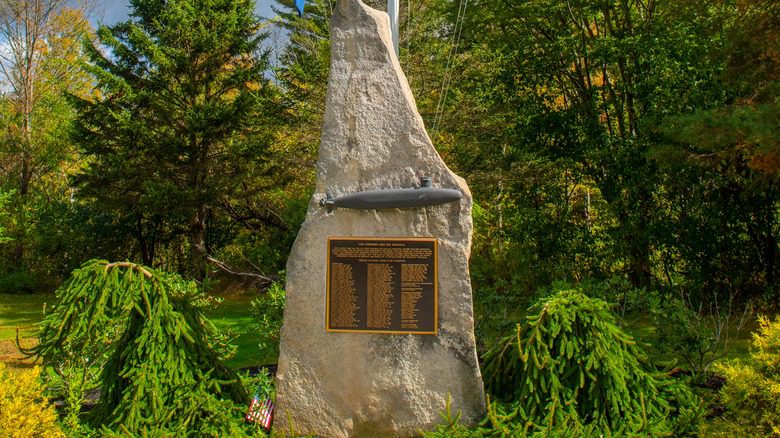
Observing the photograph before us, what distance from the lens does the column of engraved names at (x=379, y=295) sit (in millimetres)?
4637

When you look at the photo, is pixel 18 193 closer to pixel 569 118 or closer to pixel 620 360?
pixel 569 118

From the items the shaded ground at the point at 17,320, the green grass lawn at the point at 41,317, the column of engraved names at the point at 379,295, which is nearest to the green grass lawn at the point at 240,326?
the green grass lawn at the point at 41,317

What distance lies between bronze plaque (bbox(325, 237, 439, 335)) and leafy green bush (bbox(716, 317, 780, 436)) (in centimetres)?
199

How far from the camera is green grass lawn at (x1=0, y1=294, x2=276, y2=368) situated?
29.4ft

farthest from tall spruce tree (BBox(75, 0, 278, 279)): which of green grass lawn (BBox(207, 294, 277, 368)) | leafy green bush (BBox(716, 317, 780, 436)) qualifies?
leafy green bush (BBox(716, 317, 780, 436))

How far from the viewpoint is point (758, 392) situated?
13.3 ft

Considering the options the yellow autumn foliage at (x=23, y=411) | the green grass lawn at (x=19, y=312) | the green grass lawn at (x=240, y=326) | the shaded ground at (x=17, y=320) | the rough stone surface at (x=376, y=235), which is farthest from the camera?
the green grass lawn at (x=19, y=312)

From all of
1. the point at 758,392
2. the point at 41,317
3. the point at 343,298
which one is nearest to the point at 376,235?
the point at 343,298

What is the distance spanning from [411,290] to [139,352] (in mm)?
1954

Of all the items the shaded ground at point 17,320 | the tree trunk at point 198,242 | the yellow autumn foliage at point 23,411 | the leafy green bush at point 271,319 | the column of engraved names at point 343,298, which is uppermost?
the tree trunk at point 198,242

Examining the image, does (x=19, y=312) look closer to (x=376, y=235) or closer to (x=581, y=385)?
(x=376, y=235)

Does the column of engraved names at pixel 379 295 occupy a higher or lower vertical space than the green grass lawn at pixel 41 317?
higher

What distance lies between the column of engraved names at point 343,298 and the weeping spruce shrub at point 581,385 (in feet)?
3.91

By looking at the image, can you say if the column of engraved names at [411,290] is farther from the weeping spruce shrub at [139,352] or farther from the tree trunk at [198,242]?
the tree trunk at [198,242]
